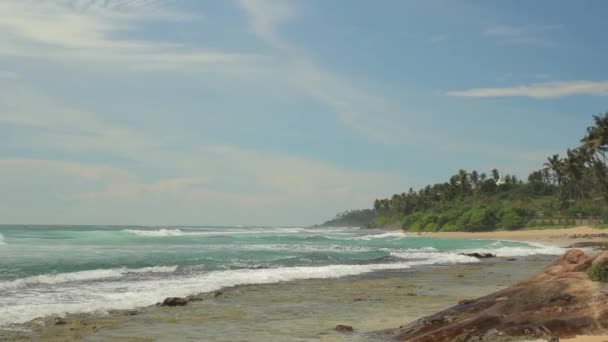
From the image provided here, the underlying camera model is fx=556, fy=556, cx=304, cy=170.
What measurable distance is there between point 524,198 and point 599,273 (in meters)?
140

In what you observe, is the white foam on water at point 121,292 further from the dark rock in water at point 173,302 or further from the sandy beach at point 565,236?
the sandy beach at point 565,236

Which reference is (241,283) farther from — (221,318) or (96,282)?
(221,318)

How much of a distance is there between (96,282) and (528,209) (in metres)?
106

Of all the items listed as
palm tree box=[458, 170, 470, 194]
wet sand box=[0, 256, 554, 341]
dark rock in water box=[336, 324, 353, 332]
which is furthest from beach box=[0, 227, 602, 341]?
palm tree box=[458, 170, 470, 194]

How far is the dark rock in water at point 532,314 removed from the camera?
1021 centimetres

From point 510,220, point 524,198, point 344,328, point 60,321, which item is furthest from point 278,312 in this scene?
point 524,198

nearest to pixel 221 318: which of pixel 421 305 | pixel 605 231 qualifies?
pixel 421 305

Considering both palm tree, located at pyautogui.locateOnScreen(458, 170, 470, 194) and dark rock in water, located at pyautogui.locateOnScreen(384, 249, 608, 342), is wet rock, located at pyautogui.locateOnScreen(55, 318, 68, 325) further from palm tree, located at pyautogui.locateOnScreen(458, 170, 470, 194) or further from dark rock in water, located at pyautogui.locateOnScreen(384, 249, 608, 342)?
palm tree, located at pyautogui.locateOnScreen(458, 170, 470, 194)

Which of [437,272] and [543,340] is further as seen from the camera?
[437,272]

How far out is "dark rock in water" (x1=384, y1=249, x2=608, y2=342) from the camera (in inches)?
402

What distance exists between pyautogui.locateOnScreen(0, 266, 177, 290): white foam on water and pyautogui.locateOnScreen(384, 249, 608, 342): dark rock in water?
17114mm

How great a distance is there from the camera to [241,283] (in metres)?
24.6

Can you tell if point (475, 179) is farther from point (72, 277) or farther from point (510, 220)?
point (72, 277)

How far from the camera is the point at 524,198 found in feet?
465
